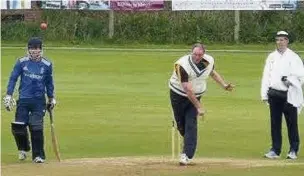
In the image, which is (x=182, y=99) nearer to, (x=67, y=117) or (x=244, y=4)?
(x=67, y=117)

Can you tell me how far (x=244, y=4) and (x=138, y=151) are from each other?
30123 mm

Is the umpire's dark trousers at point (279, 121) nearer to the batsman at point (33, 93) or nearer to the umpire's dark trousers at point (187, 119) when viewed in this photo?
the umpire's dark trousers at point (187, 119)

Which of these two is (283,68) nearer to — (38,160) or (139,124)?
(38,160)

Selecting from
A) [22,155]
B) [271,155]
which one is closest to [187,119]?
[271,155]

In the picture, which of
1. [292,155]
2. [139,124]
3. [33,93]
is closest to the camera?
[33,93]

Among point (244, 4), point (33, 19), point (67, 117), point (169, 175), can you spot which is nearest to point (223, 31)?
point (244, 4)

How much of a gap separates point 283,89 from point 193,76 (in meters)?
2.19

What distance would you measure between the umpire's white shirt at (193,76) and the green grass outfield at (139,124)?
1.10 m

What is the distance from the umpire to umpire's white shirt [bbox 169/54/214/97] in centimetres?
182

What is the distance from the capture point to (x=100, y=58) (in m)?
37.3

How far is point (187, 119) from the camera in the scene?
14359 millimetres

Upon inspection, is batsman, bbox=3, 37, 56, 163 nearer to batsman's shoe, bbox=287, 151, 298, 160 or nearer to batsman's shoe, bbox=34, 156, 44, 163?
batsman's shoe, bbox=34, 156, 44, 163

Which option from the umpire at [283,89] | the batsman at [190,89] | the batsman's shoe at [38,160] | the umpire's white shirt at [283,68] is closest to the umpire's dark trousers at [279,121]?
the umpire at [283,89]

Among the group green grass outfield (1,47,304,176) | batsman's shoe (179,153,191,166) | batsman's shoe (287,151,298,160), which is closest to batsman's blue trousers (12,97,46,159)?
green grass outfield (1,47,304,176)
